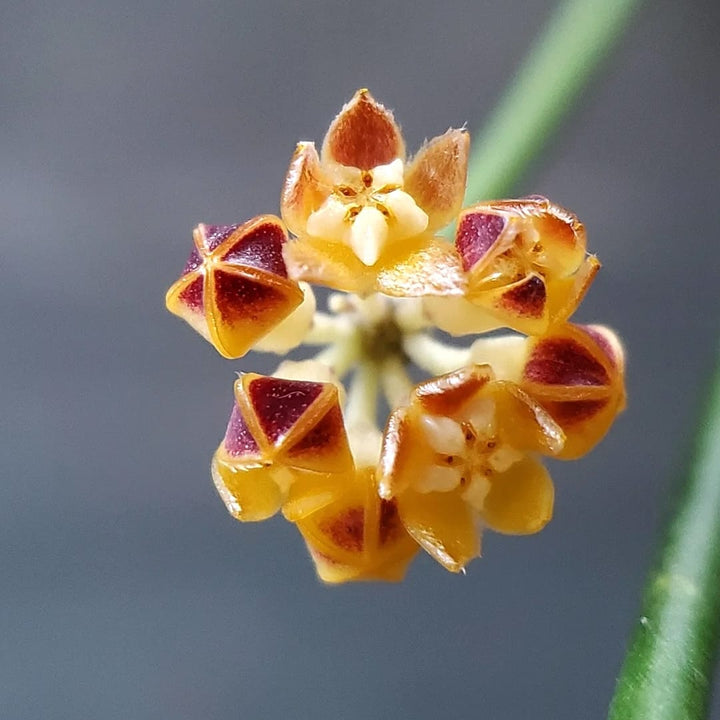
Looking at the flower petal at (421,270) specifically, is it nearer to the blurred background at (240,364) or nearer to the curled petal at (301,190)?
the curled petal at (301,190)

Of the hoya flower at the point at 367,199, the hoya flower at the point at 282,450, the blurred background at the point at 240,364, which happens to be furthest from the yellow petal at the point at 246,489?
the blurred background at the point at 240,364

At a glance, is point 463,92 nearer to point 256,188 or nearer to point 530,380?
point 256,188

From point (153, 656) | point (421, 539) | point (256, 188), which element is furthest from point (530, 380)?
point (153, 656)

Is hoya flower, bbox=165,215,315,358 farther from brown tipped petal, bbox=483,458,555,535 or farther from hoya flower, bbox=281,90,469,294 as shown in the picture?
brown tipped petal, bbox=483,458,555,535

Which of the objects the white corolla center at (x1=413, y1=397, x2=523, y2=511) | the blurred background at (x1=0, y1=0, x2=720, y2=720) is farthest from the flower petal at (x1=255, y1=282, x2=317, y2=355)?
the blurred background at (x1=0, y1=0, x2=720, y2=720)

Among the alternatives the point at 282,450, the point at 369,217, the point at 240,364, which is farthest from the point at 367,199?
the point at 240,364

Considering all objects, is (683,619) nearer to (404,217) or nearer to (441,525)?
(441,525)
